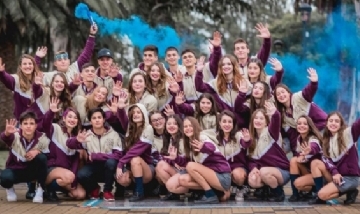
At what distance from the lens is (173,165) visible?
31.6 feet

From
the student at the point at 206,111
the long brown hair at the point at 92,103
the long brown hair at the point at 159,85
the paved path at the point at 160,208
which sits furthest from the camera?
the long brown hair at the point at 159,85

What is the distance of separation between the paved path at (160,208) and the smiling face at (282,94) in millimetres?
1341

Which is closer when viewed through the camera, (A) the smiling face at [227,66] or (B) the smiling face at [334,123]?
(B) the smiling face at [334,123]

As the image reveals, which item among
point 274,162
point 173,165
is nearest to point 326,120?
point 274,162

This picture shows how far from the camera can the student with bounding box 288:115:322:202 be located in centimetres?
929

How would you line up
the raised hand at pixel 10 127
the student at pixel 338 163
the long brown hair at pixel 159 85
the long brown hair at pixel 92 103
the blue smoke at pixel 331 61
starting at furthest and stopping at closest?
the blue smoke at pixel 331 61 < the long brown hair at pixel 159 85 < the long brown hair at pixel 92 103 < the raised hand at pixel 10 127 < the student at pixel 338 163

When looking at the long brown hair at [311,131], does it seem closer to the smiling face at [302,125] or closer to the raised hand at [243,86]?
the smiling face at [302,125]

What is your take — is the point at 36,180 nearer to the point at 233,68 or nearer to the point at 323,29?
the point at 233,68

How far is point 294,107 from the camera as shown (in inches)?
386

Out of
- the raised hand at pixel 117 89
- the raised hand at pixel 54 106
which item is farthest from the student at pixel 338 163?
the raised hand at pixel 54 106

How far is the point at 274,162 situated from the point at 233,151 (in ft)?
1.72

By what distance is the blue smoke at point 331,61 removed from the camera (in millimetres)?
18406

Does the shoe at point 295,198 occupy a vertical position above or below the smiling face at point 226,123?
below

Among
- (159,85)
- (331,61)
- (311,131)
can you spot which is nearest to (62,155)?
(159,85)
